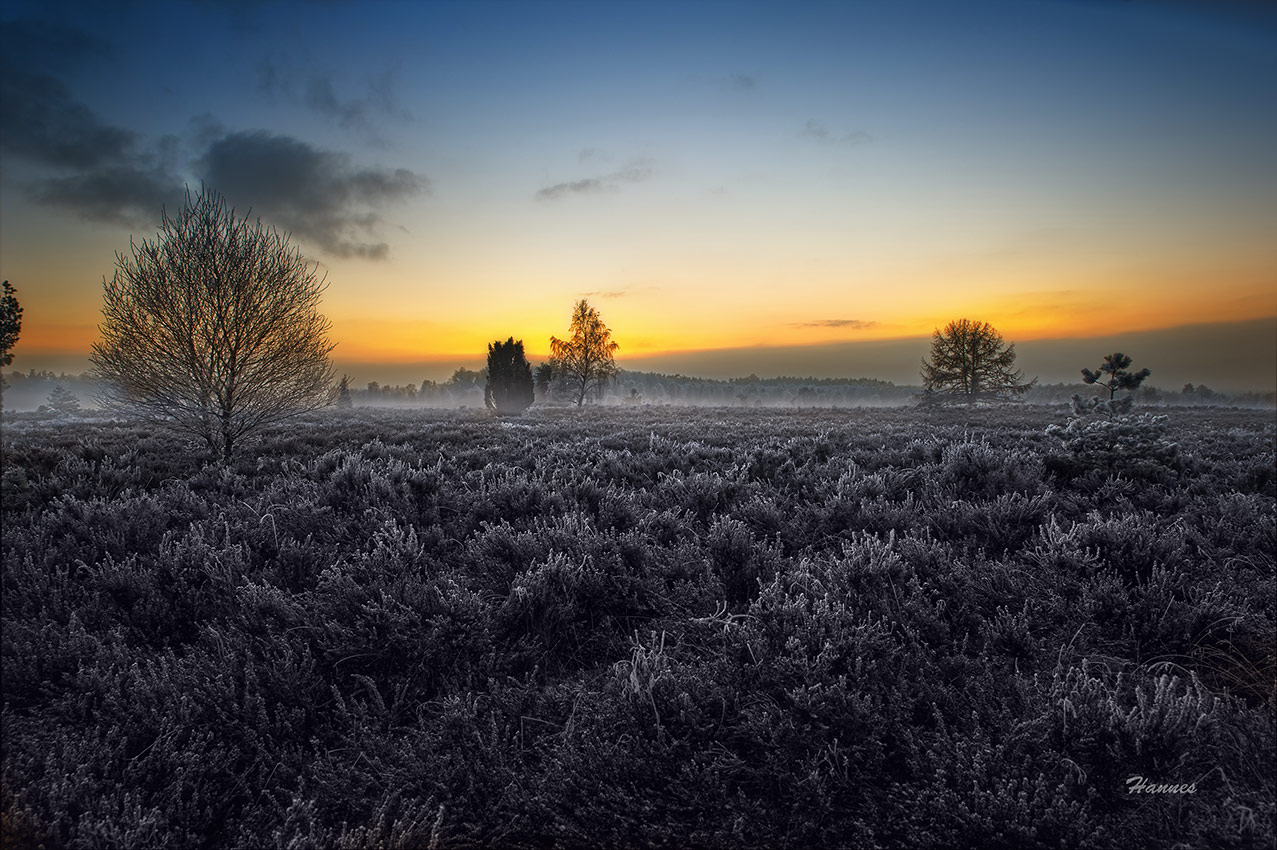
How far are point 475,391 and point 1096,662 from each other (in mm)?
121291

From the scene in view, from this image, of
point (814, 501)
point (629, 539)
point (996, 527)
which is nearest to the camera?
point (629, 539)

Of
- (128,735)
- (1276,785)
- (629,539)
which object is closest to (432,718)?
(128,735)

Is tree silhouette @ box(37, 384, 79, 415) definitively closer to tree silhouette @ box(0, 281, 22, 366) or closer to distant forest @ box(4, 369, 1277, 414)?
distant forest @ box(4, 369, 1277, 414)

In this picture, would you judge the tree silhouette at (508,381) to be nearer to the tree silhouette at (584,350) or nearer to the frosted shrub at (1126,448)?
the tree silhouette at (584,350)

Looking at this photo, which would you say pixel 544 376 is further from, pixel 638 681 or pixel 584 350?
pixel 638 681

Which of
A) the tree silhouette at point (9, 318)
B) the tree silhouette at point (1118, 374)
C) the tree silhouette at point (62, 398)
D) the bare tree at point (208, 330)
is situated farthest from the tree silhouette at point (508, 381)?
the tree silhouette at point (62, 398)

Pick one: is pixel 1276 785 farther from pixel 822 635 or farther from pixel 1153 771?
pixel 822 635

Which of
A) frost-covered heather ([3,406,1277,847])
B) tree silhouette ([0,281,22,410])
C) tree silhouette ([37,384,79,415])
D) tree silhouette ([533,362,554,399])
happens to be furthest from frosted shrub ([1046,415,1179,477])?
tree silhouette ([37,384,79,415])

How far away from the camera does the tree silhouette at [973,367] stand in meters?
47.5

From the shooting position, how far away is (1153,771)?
75.8 inches

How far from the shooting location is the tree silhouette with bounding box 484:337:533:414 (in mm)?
39406

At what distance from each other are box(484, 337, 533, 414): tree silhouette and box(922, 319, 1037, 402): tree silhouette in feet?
123

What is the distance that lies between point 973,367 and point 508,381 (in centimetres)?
4355

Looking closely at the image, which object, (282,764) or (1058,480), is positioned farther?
(1058,480)
